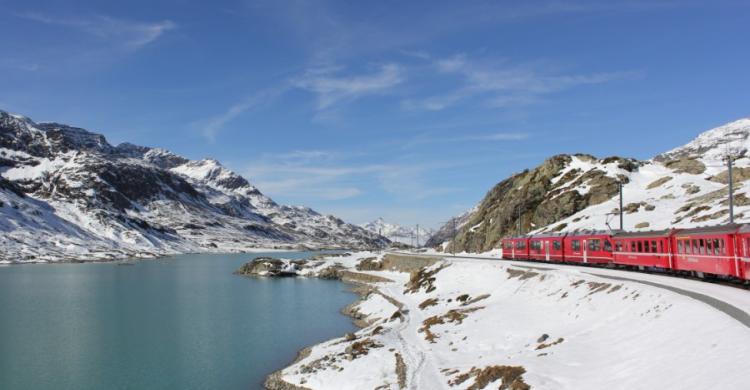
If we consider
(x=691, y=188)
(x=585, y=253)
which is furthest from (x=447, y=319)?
(x=691, y=188)

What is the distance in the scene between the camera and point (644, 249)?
51.0 m

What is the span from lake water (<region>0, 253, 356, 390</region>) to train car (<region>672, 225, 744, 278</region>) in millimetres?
33051

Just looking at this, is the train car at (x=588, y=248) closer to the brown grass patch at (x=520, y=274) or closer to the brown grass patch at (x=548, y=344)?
the brown grass patch at (x=520, y=274)

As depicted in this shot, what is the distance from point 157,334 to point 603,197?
89.1 meters

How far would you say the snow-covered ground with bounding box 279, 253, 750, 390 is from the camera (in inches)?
763

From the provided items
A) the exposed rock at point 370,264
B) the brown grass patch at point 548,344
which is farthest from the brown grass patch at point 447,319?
the exposed rock at point 370,264

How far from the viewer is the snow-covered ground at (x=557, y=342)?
19.4m

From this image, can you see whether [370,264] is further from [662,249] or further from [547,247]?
[662,249]

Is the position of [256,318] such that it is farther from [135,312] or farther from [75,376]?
[75,376]

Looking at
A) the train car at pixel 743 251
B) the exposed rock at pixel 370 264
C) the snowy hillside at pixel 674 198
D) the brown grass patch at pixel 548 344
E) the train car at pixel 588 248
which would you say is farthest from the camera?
the exposed rock at pixel 370 264

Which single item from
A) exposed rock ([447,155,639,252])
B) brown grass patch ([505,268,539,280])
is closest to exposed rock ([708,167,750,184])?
exposed rock ([447,155,639,252])

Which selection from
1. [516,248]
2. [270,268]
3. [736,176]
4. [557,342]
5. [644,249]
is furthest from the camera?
[270,268]

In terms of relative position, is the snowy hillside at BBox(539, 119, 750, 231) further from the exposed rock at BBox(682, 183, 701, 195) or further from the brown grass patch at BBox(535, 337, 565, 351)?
the brown grass patch at BBox(535, 337, 565, 351)

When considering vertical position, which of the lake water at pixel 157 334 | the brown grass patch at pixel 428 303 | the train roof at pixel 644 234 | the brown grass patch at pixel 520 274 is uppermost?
the train roof at pixel 644 234
